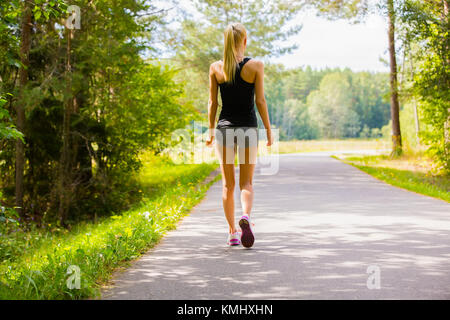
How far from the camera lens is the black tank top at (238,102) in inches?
203

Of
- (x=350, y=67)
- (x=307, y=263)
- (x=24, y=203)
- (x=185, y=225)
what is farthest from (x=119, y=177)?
(x=350, y=67)

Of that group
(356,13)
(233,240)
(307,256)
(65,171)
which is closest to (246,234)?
(233,240)

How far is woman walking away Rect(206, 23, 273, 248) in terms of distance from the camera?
5145 mm

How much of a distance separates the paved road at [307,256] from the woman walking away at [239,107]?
651 millimetres

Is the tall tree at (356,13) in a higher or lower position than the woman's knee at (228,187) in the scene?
higher

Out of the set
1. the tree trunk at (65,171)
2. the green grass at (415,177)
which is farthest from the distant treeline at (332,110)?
the tree trunk at (65,171)

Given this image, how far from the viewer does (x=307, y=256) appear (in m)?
5.07

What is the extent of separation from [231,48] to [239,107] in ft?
1.98

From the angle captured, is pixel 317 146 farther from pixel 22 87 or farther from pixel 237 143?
pixel 237 143

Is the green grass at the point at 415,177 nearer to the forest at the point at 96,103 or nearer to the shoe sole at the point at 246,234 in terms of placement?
the forest at the point at 96,103

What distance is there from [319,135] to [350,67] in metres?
35.9
